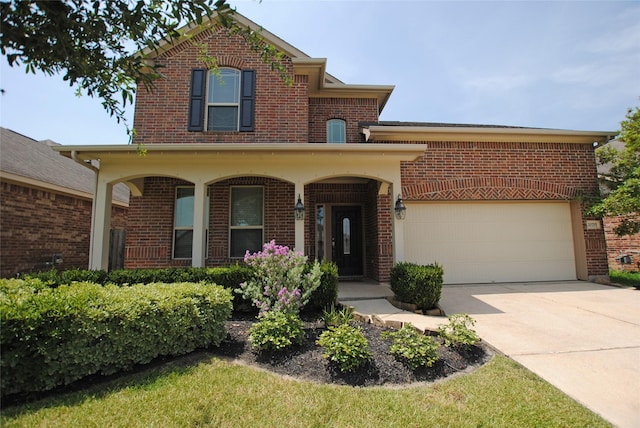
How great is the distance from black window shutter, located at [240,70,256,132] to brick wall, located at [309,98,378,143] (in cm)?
198

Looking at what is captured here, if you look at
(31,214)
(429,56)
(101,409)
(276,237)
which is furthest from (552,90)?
(31,214)

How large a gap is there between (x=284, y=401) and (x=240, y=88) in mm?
7877

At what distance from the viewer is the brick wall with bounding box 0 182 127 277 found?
7.63 m

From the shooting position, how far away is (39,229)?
845 cm

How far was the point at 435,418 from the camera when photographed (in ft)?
7.73

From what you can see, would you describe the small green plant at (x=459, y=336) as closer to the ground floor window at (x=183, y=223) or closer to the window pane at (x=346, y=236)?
the window pane at (x=346, y=236)

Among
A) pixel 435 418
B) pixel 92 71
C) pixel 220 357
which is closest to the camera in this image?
pixel 435 418

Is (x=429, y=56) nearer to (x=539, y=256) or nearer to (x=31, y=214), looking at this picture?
(x=539, y=256)

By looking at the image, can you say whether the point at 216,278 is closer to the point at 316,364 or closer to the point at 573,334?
the point at 316,364

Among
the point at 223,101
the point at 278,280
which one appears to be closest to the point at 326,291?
the point at 278,280

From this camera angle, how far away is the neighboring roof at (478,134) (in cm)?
804

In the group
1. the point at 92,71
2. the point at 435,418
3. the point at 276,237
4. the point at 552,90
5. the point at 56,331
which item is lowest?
the point at 435,418

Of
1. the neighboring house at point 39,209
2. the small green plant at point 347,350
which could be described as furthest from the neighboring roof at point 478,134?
the neighboring house at point 39,209

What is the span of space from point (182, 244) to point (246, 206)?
1930mm
